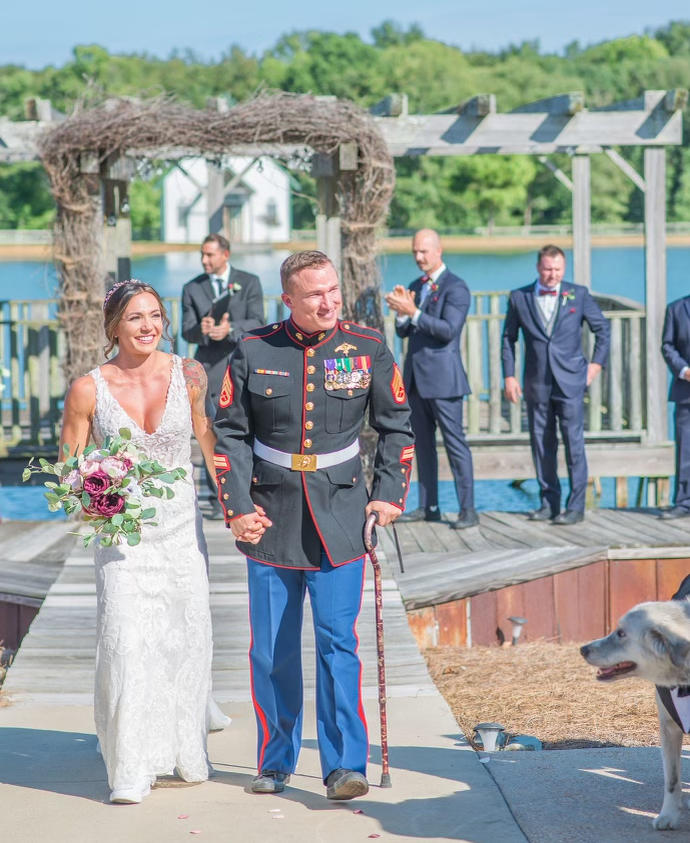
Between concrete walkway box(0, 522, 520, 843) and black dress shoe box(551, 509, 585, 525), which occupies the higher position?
black dress shoe box(551, 509, 585, 525)

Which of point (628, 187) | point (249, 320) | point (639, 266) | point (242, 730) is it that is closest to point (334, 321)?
point (242, 730)

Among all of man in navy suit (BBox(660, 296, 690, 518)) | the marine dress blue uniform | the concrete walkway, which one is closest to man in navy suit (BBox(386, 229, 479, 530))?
man in navy suit (BBox(660, 296, 690, 518))

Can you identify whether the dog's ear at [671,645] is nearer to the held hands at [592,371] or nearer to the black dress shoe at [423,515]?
the held hands at [592,371]

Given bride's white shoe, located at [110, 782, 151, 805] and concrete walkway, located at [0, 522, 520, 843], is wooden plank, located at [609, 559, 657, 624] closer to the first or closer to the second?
concrete walkway, located at [0, 522, 520, 843]

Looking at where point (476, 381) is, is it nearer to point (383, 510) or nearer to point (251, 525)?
point (383, 510)

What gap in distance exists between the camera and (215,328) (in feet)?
27.9

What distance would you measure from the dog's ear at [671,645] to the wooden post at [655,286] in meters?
6.96

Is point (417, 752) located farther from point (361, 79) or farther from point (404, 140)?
point (361, 79)

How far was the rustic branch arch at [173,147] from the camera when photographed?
9219mm

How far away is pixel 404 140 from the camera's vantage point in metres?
10.2

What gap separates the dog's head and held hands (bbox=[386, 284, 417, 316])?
417 centimetres

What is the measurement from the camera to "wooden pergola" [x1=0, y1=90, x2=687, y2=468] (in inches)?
390

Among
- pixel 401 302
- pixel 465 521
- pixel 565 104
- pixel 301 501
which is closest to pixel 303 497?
pixel 301 501

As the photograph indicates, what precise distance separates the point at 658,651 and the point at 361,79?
244ft
